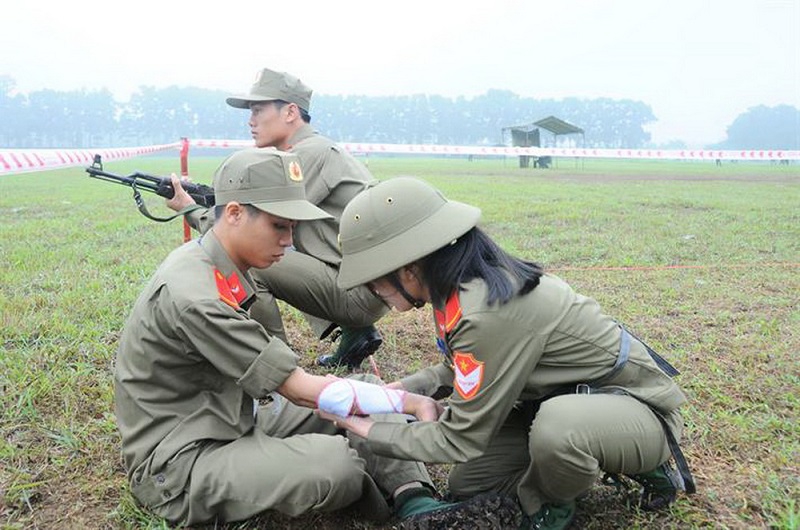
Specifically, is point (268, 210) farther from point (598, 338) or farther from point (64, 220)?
point (64, 220)

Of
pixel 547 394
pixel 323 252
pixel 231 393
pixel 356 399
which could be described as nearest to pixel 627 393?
pixel 547 394

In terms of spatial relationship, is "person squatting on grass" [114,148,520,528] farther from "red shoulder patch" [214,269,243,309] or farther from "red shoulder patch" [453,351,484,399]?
"red shoulder patch" [453,351,484,399]

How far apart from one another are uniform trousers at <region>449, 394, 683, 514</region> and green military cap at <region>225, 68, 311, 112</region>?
2679 mm

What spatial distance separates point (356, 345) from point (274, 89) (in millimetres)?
1595

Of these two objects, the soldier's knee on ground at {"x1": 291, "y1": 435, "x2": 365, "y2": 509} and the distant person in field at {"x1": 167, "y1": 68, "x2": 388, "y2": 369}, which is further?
the distant person in field at {"x1": 167, "y1": 68, "x2": 388, "y2": 369}

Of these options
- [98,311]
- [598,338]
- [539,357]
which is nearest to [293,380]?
[539,357]

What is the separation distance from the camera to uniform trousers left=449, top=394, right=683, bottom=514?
92.3 inches

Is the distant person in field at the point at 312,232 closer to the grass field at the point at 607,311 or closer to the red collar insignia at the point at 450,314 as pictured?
the grass field at the point at 607,311

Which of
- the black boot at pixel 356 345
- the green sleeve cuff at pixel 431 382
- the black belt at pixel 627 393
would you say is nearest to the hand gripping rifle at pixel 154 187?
the black boot at pixel 356 345

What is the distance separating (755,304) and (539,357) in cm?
395

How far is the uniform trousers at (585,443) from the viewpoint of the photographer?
2344 millimetres

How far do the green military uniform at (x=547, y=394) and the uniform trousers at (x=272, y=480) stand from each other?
194mm

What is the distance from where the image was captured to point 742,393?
378 centimetres

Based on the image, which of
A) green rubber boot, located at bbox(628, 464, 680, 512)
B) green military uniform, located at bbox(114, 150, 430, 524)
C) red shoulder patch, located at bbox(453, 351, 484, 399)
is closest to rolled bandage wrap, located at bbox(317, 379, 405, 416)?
green military uniform, located at bbox(114, 150, 430, 524)
